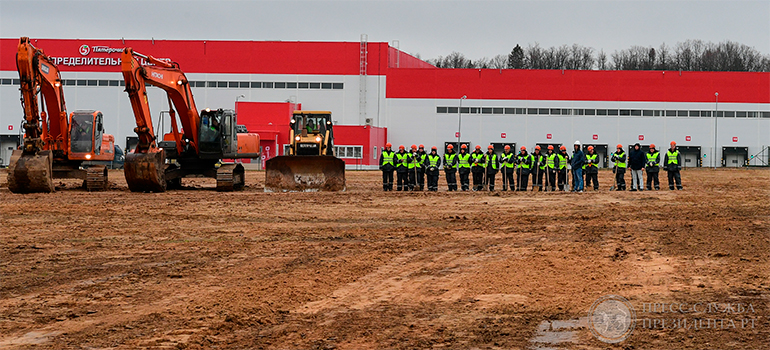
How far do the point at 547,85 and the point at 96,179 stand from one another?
42.7m

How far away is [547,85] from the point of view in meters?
60.4

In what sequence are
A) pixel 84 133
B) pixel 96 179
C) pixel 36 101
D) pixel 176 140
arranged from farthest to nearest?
pixel 84 133 → pixel 176 140 → pixel 96 179 → pixel 36 101

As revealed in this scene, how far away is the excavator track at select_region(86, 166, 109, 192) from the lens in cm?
2403

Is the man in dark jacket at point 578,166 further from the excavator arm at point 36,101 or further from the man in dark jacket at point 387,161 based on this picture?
the excavator arm at point 36,101

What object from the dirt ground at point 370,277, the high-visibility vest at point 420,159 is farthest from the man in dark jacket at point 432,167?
the dirt ground at point 370,277

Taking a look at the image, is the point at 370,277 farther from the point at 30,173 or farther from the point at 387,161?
the point at 387,161

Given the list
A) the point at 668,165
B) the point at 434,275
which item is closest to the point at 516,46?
the point at 668,165

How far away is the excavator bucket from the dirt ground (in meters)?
5.82

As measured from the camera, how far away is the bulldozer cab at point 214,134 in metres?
24.3

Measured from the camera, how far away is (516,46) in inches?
4481

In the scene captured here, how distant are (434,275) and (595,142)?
2123 inches

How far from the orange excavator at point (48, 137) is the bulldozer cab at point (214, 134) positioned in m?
3.18

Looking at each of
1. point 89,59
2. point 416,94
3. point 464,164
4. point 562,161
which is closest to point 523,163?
point 562,161

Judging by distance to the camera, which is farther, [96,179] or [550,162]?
[550,162]
